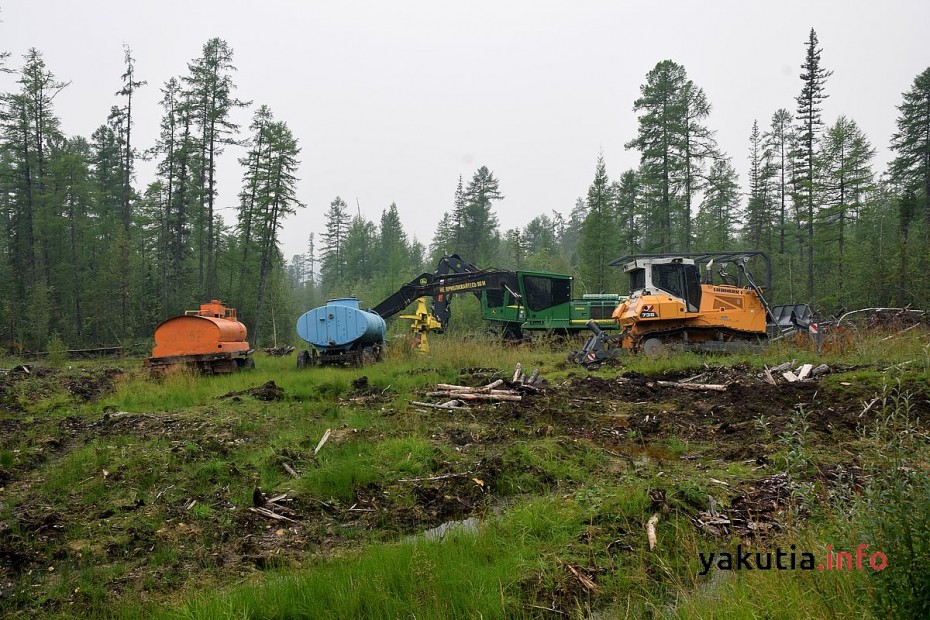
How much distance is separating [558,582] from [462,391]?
22.5 feet

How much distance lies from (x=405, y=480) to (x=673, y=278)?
38.8ft

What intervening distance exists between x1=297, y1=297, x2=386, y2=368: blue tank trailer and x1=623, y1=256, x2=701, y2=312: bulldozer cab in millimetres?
8121

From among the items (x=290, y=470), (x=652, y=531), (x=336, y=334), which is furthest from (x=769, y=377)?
(x=336, y=334)

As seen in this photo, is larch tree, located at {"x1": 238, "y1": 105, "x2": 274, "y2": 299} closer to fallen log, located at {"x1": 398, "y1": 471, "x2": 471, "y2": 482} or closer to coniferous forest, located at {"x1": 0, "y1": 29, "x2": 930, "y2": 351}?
coniferous forest, located at {"x1": 0, "y1": 29, "x2": 930, "y2": 351}

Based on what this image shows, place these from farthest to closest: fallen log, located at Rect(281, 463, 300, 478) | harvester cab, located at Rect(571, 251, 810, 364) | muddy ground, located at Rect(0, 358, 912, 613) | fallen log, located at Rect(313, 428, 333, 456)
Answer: harvester cab, located at Rect(571, 251, 810, 364) → fallen log, located at Rect(313, 428, 333, 456) → fallen log, located at Rect(281, 463, 300, 478) → muddy ground, located at Rect(0, 358, 912, 613)

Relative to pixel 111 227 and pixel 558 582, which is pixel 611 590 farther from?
pixel 111 227

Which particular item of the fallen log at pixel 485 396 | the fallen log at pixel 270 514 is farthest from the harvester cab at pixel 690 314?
the fallen log at pixel 270 514

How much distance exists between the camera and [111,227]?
35.9m

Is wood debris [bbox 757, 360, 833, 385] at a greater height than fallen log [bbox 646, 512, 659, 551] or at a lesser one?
greater

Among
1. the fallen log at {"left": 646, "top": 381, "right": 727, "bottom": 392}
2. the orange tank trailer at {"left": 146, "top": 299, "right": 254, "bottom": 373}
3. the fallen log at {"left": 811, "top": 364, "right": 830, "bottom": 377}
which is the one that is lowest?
the fallen log at {"left": 646, "top": 381, "right": 727, "bottom": 392}

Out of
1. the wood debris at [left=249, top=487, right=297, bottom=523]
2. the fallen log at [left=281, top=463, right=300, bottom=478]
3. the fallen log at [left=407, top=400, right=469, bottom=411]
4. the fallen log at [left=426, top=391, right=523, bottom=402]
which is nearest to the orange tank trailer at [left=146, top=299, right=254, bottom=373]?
the fallen log at [left=407, top=400, right=469, bottom=411]

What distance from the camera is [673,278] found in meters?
15.2

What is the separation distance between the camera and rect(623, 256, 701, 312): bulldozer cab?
49.0 feet

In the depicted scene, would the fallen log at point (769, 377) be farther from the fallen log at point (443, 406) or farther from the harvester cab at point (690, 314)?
A: the fallen log at point (443, 406)
